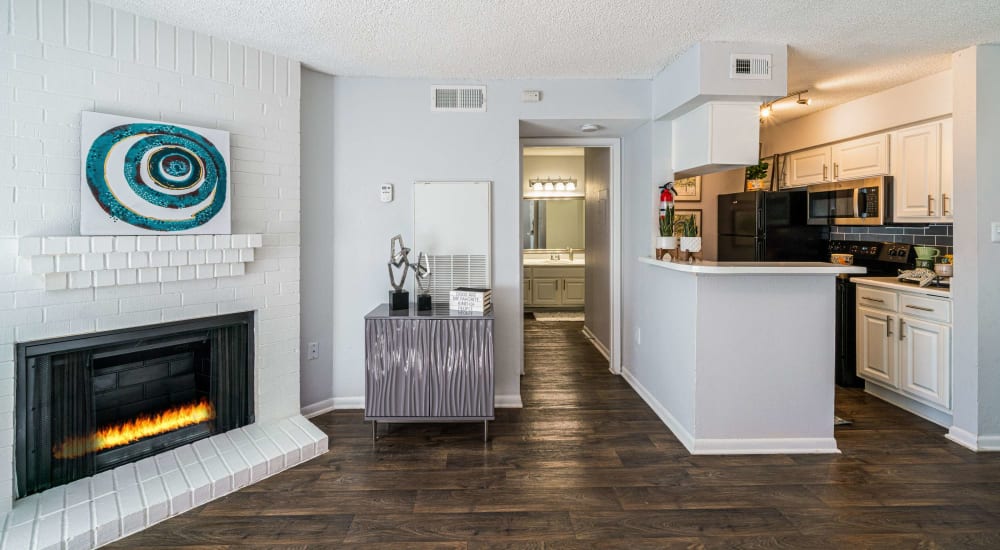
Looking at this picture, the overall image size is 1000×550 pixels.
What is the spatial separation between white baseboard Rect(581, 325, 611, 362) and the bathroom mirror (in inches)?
75.5

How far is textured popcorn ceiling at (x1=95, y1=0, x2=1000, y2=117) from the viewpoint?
2.53 metres

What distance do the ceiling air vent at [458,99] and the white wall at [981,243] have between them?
2.90m

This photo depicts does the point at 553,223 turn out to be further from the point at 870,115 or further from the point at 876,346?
the point at 876,346

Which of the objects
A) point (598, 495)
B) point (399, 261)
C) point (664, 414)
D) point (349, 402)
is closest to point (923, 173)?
point (664, 414)

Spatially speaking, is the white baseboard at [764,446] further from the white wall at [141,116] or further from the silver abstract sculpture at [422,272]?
the white wall at [141,116]

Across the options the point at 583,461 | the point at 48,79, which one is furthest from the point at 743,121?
the point at 48,79

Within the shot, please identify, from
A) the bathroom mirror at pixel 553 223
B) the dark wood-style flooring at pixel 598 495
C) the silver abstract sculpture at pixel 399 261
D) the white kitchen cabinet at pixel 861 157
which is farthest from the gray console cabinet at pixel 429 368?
the bathroom mirror at pixel 553 223

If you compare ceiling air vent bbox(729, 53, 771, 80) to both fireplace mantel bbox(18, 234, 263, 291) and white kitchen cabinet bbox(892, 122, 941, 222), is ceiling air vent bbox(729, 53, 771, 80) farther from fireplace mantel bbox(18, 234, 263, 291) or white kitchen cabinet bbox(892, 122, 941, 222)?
fireplace mantel bbox(18, 234, 263, 291)

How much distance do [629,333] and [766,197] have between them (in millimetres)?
1803

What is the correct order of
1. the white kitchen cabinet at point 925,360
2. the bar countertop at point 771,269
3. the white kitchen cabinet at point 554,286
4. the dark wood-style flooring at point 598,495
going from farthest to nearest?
the white kitchen cabinet at point 554,286 < the white kitchen cabinet at point 925,360 < the bar countertop at point 771,269 < the dark wood-style flooring at point 598,495

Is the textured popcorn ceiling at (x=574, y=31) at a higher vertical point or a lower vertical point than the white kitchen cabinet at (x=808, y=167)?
higher

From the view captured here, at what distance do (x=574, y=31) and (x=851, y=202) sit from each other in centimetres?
281

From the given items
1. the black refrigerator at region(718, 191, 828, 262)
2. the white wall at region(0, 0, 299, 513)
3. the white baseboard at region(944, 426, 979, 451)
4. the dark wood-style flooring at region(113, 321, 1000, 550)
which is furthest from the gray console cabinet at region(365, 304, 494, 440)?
the black refrigerator at region(718, 191, 828, 262)

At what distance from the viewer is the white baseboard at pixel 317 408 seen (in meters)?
3.56
